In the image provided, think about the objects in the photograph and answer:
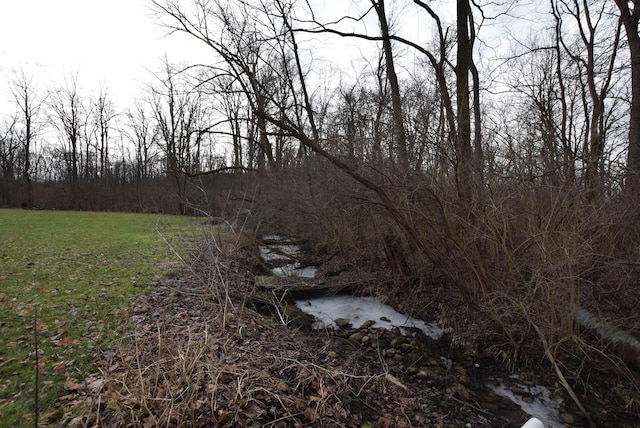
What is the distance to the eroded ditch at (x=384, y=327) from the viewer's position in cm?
377

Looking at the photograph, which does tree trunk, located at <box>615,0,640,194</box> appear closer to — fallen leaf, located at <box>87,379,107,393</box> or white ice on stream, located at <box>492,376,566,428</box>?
white ice on stream, located at <box>492,376,566,428</box>

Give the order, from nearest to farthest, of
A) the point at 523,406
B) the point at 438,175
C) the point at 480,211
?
the point at 523,406
the point at 480,211
the point at 438,175

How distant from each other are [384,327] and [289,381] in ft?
8.23

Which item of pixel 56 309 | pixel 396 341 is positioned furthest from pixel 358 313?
pixel 56 309

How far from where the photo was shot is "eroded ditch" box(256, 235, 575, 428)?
377cm

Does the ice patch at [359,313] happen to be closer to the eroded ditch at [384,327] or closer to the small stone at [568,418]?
the eroded ditch at [384,327]

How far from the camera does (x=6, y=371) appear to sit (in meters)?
3.37

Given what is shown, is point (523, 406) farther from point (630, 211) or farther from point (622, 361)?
point (630, 211)

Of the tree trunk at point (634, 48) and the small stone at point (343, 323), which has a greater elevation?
the tree trunk at point (634, 48)

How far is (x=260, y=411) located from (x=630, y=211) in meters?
5.42

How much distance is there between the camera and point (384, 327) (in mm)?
5547

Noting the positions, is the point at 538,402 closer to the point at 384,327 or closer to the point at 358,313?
the point at 384,327

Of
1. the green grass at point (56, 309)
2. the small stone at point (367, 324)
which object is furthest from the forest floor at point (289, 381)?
the green grass at point (56, 309)

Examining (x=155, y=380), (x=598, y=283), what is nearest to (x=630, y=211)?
(x=598, y=283)
